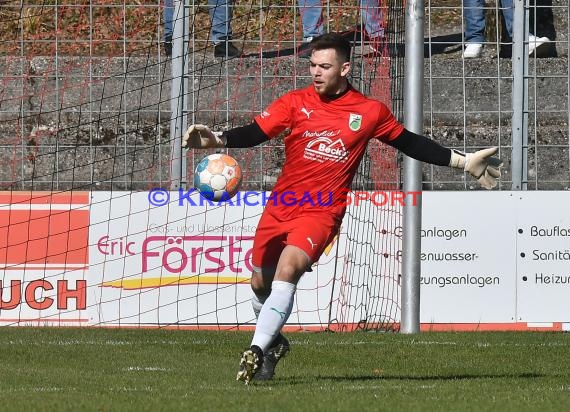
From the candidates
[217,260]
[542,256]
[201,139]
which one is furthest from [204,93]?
[201,139]

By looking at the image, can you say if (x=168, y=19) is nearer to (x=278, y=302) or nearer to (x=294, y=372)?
(x=294, y=372)

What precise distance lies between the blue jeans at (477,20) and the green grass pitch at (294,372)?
16.4ft

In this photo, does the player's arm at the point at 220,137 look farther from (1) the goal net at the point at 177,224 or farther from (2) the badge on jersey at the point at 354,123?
(1) the goal net at the point at 177,224

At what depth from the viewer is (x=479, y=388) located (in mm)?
7910

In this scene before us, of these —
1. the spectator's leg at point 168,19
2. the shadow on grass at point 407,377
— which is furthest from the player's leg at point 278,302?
the spectator's leg at point 168,19

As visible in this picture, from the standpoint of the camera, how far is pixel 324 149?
8336mm

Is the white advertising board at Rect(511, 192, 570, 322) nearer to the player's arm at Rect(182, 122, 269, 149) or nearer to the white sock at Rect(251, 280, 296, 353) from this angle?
the player's arm at Rect(182, 122, 269, 149)

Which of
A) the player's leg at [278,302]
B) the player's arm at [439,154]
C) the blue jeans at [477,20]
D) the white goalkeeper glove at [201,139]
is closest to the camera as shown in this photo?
the player's leg at [278,302]

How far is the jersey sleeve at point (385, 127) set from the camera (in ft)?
27.9

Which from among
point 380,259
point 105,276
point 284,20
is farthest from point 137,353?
point 284,20

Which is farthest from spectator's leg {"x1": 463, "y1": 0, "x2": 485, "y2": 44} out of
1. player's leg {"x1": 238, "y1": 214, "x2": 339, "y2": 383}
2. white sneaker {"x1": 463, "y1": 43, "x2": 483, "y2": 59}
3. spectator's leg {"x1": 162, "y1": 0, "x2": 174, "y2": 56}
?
player's leg {"x1": 238, "y1": 214, "x2": 339, "y2": 383}

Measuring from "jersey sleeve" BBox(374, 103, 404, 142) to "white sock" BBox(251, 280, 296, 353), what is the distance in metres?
A: 1.26

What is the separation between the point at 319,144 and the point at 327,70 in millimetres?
471

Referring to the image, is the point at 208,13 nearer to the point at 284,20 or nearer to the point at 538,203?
the point at 284,20
